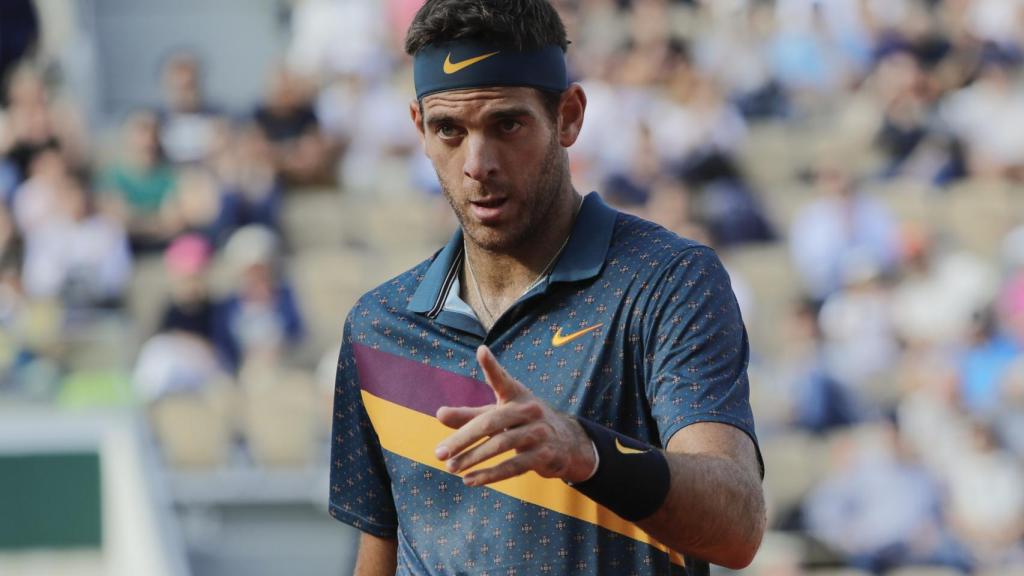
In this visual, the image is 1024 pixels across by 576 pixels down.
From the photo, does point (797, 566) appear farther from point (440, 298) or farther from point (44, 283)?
point (440, 298)

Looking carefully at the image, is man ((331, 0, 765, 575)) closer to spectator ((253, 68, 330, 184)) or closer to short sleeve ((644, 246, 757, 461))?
short sleeve ((644, 246, 757, 461))

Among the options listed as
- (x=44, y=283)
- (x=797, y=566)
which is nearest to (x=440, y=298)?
(x=797, y=566)

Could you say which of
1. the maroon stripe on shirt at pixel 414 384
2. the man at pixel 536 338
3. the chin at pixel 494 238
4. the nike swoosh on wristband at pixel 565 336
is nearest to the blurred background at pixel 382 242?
the maroon stripe on shirt at pixel 414 384

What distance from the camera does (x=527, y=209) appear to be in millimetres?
3002

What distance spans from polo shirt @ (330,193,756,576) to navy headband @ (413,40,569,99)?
267 millimetres

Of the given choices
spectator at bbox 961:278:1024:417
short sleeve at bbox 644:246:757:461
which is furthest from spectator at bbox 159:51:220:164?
short sleeve at bbox 644:246:757:461

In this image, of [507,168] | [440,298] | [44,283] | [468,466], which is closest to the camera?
[468,466]

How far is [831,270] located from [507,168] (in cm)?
831

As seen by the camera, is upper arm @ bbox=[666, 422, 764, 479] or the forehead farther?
the forehead

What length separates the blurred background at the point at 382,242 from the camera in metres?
9.35

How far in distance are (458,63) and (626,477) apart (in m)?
0.86

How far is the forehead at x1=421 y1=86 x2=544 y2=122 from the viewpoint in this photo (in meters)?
2.93

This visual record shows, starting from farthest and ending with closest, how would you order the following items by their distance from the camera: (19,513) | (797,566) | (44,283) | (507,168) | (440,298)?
(44,283), (797,566), (19,513), (440,298), (507,168)

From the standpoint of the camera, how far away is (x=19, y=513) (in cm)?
809
